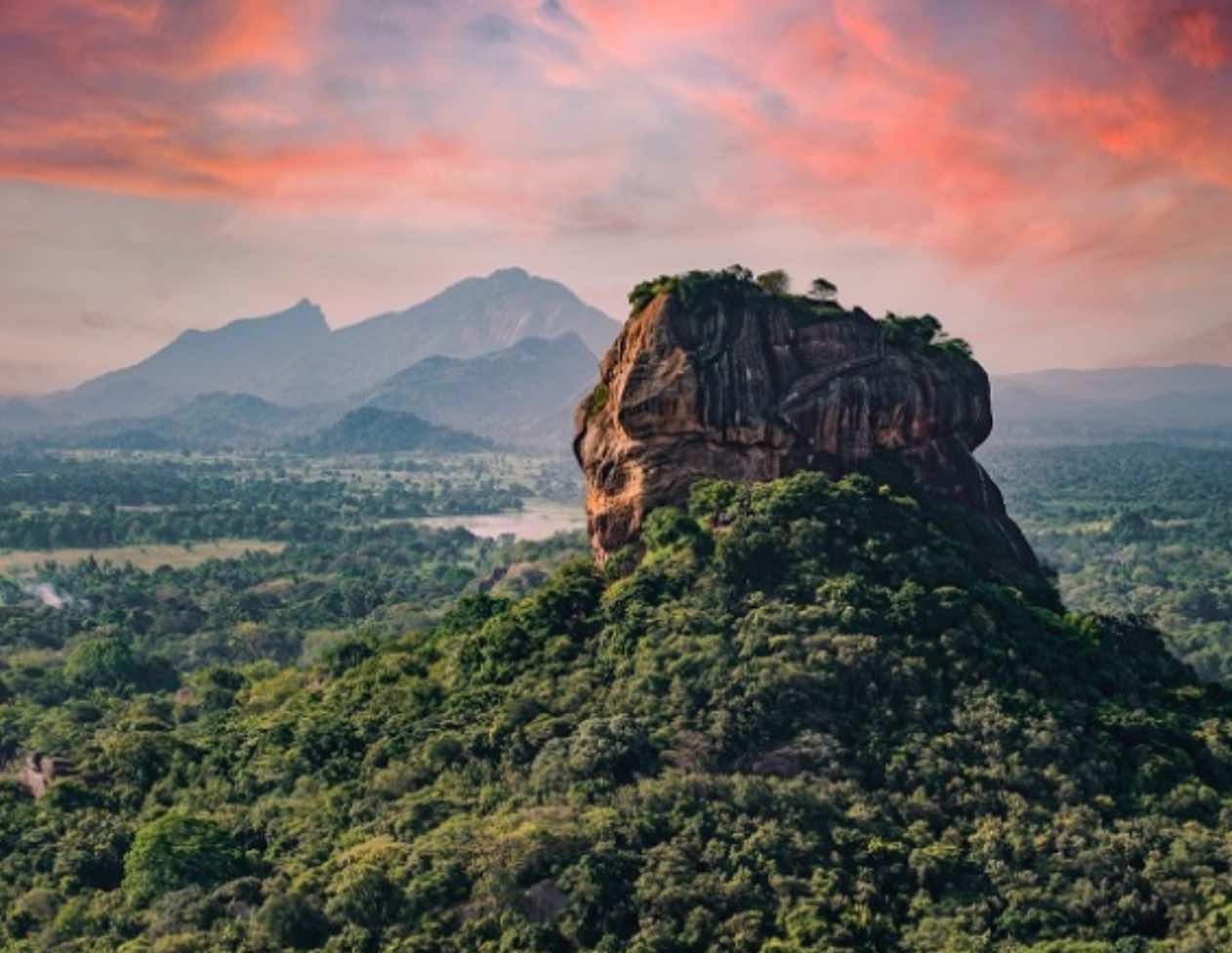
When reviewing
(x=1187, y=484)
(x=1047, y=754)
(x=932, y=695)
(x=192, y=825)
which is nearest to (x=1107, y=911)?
(x=1047, y=754)

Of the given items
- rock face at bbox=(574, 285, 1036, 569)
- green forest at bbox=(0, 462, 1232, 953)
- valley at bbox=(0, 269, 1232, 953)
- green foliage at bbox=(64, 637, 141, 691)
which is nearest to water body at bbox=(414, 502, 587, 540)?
green foliage at bbox=(64, 637, 141, 691)

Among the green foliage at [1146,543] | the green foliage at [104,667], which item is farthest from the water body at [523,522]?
the green foliage at [104,667]

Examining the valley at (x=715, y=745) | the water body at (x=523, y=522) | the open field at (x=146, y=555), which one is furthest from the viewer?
the water body at (x=523, y=522)

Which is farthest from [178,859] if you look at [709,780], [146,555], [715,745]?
[146,555]

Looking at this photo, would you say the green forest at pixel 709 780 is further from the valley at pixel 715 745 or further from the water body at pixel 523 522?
the water body at pixel 523 522

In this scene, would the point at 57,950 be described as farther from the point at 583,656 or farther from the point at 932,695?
the point at 932,695

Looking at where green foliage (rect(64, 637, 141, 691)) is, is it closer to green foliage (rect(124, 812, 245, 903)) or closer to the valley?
the valley
